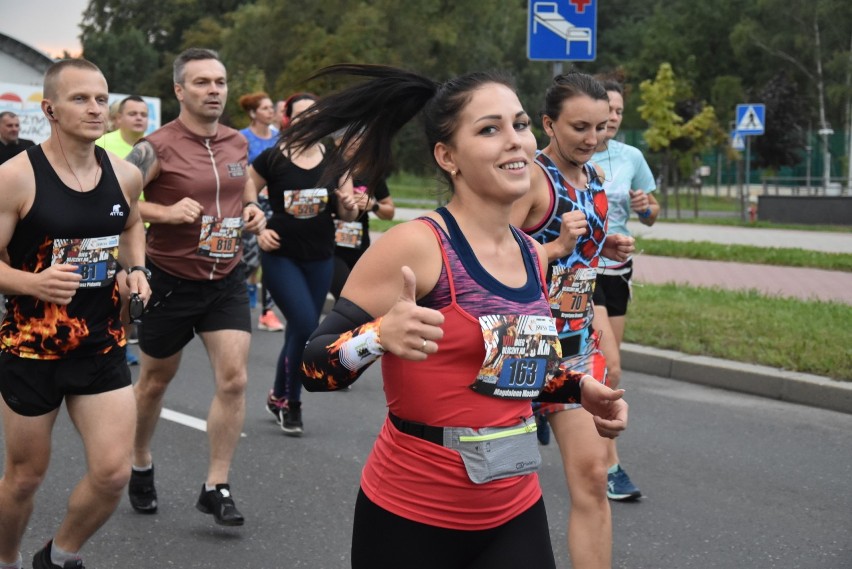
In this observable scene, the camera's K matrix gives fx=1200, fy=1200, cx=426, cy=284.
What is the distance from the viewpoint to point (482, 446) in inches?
113

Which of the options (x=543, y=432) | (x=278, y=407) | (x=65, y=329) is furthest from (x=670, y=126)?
(x=65, y=329)

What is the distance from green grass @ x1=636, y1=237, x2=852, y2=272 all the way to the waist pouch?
13724 mm

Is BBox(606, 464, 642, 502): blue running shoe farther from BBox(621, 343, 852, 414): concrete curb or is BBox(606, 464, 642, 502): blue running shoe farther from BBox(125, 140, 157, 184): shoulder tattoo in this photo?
BBox(621, 343, 852, 414): concrete curb

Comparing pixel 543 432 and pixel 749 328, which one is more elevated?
pixel 749 328

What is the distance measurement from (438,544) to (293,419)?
4654 mm

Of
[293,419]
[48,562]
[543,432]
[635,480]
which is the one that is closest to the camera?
[48,562]

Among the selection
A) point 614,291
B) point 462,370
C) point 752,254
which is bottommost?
point 752,254

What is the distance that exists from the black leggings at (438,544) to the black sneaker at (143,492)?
3077 mm

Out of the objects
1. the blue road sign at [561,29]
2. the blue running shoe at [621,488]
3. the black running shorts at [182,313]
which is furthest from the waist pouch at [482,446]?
the blue road sign at [561,29]

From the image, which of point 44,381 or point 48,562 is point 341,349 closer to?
point 44,381

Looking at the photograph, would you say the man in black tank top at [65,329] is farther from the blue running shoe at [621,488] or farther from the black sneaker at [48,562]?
the blue running shoe at [621,488]

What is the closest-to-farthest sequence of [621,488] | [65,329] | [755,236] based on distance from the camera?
[65,329] → [621,488] → [755,236]

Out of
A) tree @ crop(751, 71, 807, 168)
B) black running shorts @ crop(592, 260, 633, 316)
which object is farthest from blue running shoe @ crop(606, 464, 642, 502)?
tree @ crop(751, 71, 807, 168)

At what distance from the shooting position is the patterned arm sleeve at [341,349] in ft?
8.86
